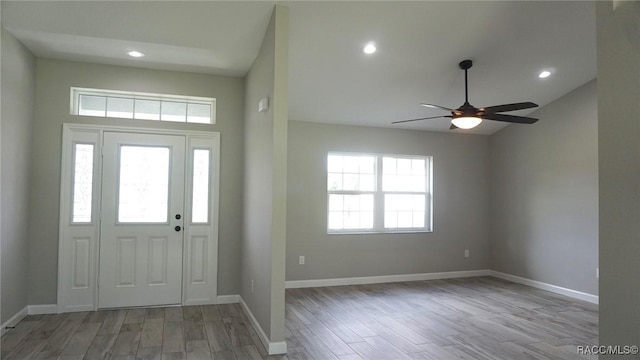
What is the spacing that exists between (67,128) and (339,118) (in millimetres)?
3414

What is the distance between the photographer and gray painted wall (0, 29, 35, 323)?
3.46m

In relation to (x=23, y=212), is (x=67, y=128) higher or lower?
higher

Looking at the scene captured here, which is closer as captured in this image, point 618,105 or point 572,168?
point 618,105

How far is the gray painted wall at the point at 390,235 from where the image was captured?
559cm

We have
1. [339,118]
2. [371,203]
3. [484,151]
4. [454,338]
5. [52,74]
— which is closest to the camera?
[454,338]

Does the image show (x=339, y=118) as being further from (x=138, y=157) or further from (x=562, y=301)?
(x=562, y=301)

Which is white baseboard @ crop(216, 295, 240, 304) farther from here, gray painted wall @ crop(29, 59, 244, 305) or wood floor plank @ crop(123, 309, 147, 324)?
wood floor plank @ crop(123, 309, 147, 324)

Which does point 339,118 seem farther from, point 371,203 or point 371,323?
point 371,323

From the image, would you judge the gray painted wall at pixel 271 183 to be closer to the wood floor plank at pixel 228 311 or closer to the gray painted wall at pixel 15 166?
the wood floor plank at pixel 228 311

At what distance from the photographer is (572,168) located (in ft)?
17.3

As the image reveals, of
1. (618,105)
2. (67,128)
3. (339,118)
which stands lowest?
(618,105)

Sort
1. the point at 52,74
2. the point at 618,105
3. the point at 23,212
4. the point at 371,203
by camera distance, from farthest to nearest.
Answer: the point at 371,203, the point at 52,74, the point at 23,212, the point at 618,105

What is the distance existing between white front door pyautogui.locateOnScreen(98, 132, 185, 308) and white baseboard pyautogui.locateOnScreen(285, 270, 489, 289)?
1762 mm

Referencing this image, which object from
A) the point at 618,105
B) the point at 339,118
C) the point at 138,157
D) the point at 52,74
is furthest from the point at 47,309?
the point at 618,105
